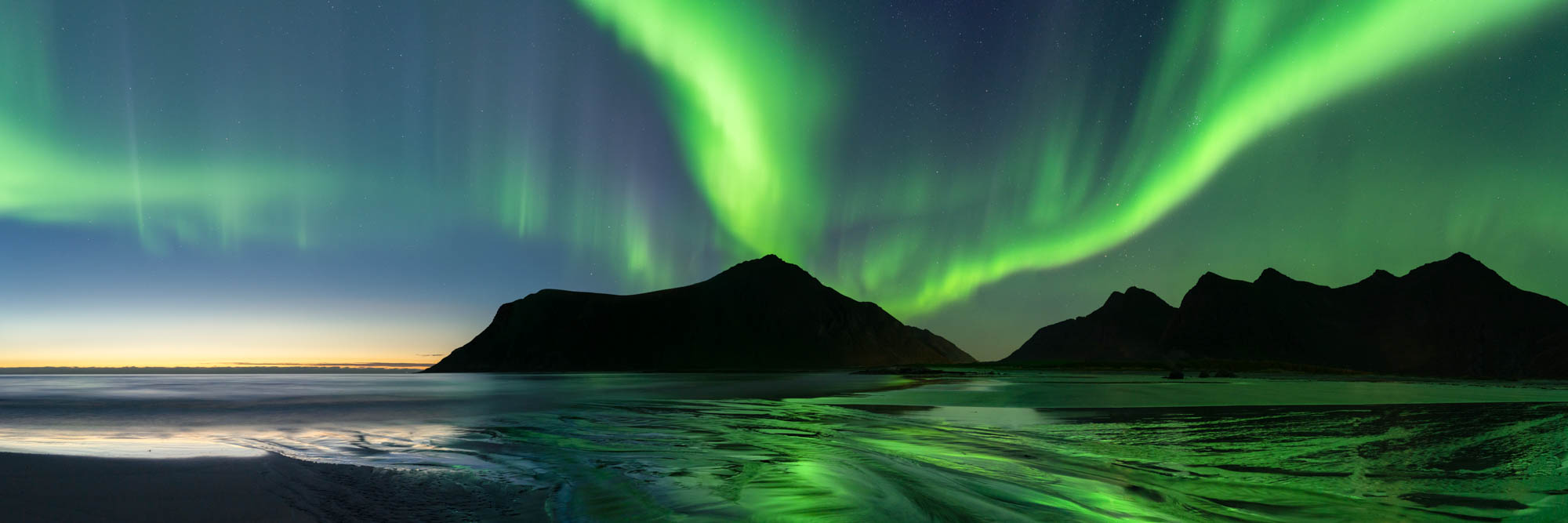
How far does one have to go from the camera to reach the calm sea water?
926cm

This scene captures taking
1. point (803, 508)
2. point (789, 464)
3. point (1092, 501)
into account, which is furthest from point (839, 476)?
point (1092, 501)

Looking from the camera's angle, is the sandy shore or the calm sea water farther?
the calm sea water

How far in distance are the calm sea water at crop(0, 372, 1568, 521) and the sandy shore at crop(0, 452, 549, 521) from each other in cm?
88

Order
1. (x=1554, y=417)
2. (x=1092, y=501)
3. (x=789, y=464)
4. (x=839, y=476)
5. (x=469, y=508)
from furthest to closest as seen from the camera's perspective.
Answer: (x=1554, y=417), (x=789, y=464), (x=839, y=476), (x=1092, y=501), (x=469, y=508)

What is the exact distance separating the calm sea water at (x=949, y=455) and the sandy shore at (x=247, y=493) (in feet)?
2.90

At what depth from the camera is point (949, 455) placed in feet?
48.3

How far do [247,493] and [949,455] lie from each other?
1251 centimetres

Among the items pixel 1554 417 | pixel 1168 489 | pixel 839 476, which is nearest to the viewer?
pixel 1168 489

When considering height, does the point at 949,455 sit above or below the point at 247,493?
below

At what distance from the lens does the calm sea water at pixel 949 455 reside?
30.4 ft

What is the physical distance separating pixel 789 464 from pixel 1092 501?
5560mm

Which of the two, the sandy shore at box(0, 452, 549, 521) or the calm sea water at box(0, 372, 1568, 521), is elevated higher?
the sandy shore at box(0, 452, 549, 521)

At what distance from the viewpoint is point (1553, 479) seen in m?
11.3

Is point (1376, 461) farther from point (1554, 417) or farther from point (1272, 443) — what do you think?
point (1554, 417)
